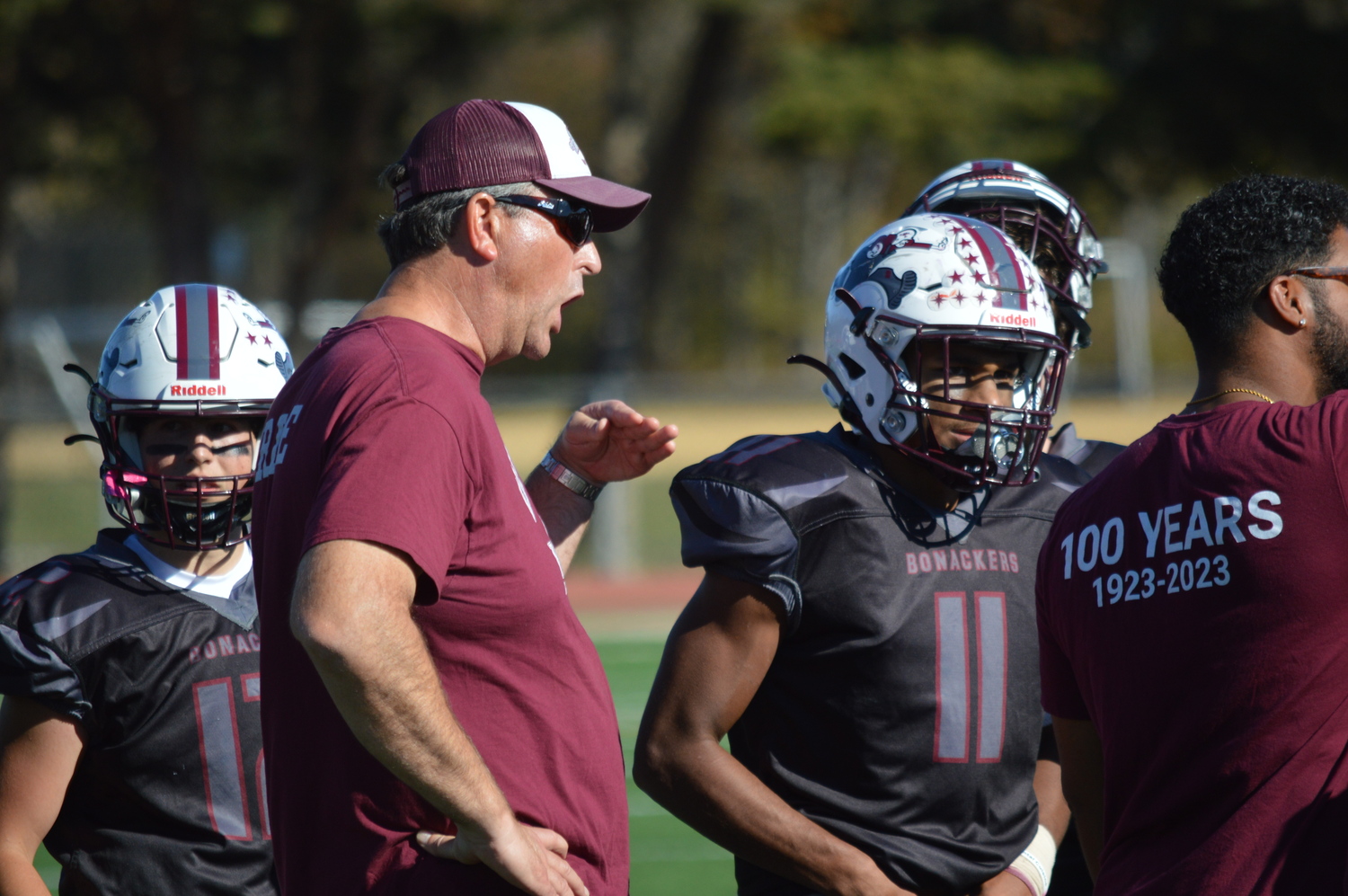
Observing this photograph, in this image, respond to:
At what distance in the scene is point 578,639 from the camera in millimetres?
2443

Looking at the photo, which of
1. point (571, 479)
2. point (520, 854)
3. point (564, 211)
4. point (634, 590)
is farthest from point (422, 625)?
point (634, 590)

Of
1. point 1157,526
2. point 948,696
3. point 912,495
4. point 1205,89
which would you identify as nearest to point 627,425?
point 912,495

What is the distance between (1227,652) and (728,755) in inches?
36.6

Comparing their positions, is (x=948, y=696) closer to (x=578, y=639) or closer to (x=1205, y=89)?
(x=578, y=639)

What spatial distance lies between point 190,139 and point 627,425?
14.4 meters

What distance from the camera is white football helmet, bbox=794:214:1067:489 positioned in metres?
2.82

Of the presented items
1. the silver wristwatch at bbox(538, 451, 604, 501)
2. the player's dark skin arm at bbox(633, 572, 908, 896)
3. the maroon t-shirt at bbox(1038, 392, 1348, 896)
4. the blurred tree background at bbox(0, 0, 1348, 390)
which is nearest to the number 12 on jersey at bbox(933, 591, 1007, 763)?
the player's dark skin arm at bbox(633, 572, 908, 896)

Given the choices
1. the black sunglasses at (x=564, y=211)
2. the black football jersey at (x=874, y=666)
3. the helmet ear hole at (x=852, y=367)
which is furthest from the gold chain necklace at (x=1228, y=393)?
the black sunglasses at (x=564, y=211)

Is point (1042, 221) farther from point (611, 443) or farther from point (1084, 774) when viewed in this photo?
point (1084, 774)

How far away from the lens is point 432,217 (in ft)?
8.11

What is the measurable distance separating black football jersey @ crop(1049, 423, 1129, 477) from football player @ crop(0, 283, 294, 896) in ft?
6.03

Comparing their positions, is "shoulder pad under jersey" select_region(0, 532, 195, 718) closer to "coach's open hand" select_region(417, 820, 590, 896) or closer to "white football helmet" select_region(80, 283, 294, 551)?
Answer: "white football helmet" select_region(80, 283, 294, 551)

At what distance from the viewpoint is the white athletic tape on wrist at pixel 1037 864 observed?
2.77 meters

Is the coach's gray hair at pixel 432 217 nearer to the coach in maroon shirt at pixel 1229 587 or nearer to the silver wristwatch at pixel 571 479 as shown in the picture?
the silver wristwatch at pixel 571 479
